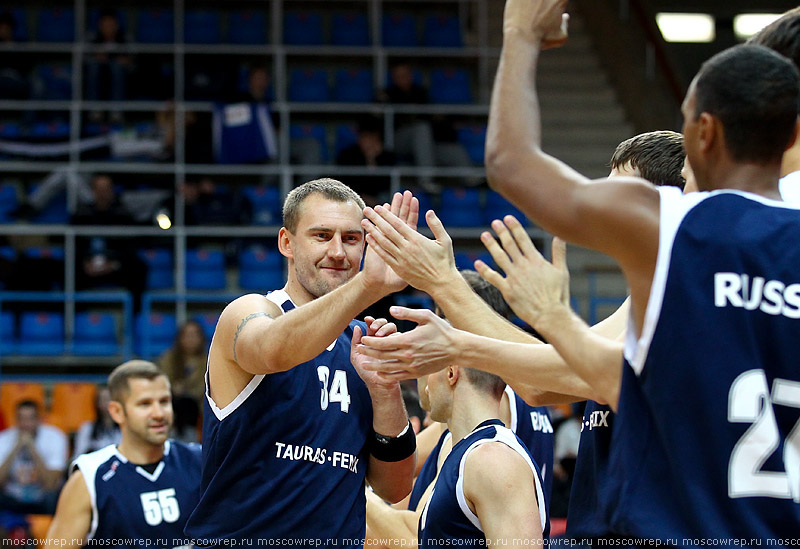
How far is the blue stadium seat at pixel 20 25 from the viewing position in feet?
52.7

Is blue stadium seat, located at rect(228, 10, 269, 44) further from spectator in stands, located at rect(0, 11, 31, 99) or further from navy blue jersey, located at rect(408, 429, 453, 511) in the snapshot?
navy blue jersey, located at rect(408, 429, 453, 511)

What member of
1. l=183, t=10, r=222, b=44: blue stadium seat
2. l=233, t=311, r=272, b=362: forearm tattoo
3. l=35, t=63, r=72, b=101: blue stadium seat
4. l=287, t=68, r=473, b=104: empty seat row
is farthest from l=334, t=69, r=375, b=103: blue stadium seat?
l=233, t=311, r=272, b=362: forearm tattoo

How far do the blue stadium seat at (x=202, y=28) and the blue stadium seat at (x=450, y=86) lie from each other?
11.6 feet

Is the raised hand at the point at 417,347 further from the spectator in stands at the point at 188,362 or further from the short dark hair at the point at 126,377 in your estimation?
the spectator in stands at the point at 188,362

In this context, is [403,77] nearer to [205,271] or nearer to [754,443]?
[205,271]

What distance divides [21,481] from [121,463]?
181 inches

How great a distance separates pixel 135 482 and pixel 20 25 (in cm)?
1163

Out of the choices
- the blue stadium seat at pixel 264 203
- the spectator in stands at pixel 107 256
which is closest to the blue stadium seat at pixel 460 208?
the blue stadium seat at pixel 264 203

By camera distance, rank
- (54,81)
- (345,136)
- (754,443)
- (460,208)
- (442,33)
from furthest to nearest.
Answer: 1. (442,33)
2. (345,136)
3. (54,81)
4. (460,208)
5. (754,443)

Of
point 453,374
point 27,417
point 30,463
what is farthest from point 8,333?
point 453,374

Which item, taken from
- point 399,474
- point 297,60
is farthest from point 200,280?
point 399,474

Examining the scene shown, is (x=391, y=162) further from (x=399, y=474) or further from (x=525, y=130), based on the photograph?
(x=525, y=130)

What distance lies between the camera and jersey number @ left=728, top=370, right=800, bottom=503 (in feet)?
7.86

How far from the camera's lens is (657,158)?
3.78 m
